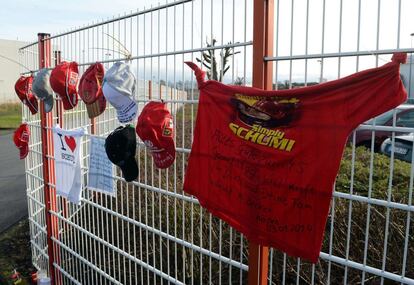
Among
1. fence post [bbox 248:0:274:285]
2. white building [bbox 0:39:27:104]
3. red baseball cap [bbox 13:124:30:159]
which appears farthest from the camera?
white building [bbox 0:39:27:104]

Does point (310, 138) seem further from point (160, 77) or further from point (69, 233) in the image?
point (69, 233)

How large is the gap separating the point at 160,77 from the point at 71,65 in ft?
3.39

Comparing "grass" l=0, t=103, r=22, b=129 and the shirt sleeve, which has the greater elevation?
the shirt sleeve

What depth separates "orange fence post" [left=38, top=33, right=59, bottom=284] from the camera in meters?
4.02

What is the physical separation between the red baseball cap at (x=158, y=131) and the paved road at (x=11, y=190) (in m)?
4.64

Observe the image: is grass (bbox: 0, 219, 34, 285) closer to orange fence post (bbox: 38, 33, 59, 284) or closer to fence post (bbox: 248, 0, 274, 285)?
orange fence post (bbox: 38, 33, 59, 284)

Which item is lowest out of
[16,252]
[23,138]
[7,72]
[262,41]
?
[16,252]

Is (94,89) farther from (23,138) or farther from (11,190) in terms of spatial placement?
(11,190)

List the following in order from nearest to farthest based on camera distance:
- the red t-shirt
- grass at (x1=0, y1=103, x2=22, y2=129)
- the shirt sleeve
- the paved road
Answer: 1. the shirt sleeve
2. the red t-shirt
3. the paved road
4. grass at (x1=0, y1=103, x2=22, y2=129)

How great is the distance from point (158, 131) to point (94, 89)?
31.6 inches

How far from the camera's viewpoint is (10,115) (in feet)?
86.5

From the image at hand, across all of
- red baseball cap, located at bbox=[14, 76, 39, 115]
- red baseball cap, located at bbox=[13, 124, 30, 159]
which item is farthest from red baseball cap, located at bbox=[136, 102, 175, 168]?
red baseball cap, located at bbox=[13, 124, 30, 159]

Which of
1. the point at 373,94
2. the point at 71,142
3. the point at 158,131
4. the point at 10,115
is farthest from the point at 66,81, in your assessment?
the point at 10,115

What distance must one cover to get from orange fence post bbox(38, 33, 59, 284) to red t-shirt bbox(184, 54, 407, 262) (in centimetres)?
233
